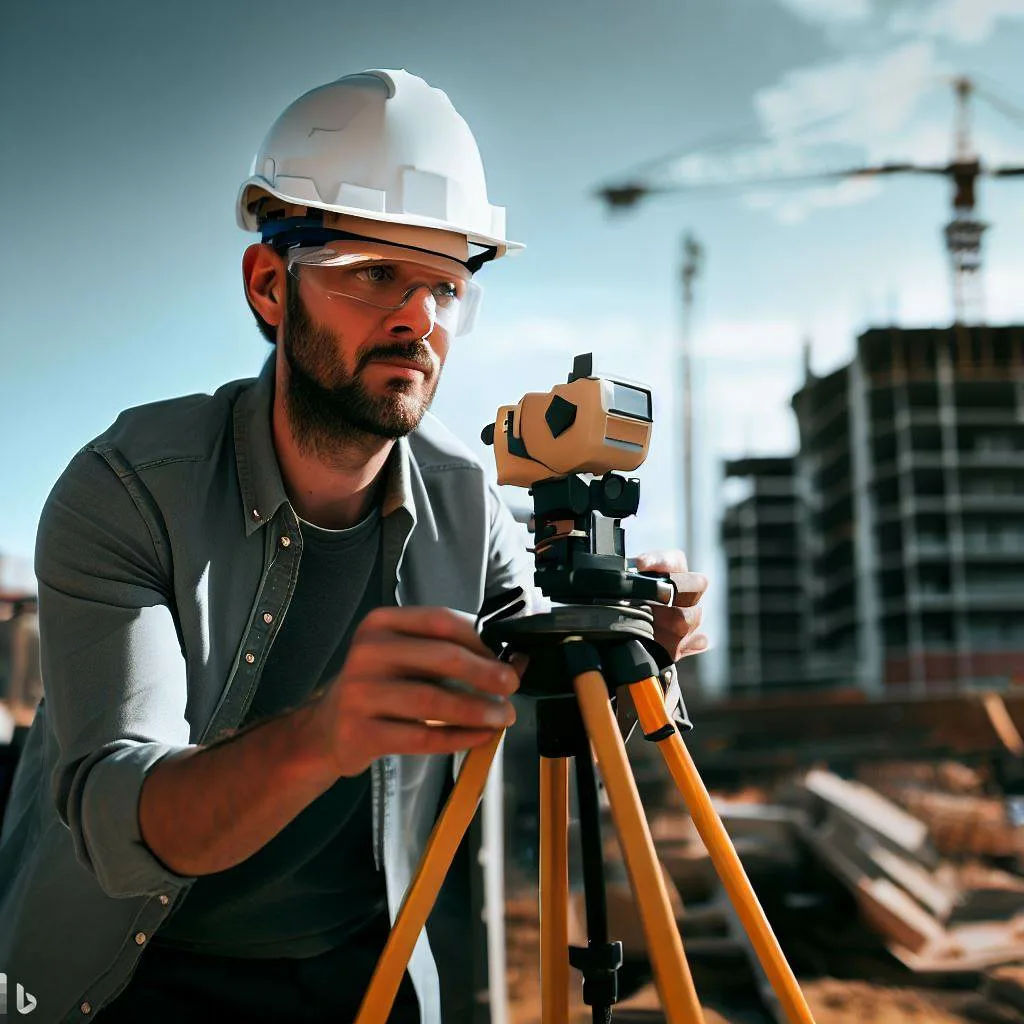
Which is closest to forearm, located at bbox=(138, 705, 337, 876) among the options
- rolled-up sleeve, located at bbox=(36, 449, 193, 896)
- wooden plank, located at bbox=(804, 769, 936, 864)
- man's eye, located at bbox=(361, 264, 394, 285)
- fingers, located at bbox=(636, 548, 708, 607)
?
rolled-up sleeve, located at bbox=(36, 449, 193, 896)

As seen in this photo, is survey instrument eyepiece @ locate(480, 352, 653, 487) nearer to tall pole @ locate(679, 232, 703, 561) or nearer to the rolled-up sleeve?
the rolled-up sleeve

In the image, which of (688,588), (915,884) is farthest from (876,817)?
(688,588)

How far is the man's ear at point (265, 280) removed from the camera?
216cm

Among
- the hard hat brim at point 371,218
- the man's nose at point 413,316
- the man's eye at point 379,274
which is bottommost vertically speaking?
the man's nose at point 413,316

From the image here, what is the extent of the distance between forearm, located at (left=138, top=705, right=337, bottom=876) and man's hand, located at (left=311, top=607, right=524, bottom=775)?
0.22 ft

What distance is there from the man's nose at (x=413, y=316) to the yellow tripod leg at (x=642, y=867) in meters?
0.91

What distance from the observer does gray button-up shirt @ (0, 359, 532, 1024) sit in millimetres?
1616

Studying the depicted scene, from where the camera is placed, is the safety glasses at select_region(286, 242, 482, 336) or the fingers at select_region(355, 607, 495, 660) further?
the safety glasses at select_region(286, 242, 482, 336)

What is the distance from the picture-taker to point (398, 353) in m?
2.01

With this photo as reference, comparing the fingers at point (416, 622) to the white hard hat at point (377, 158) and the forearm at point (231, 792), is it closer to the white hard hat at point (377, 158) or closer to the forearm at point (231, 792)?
the forearm at point (231, 792)

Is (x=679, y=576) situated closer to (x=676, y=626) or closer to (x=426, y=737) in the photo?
(x=676, y=626)

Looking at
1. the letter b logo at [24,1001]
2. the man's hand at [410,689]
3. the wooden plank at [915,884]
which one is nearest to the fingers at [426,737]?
the man's hand at [410,689]

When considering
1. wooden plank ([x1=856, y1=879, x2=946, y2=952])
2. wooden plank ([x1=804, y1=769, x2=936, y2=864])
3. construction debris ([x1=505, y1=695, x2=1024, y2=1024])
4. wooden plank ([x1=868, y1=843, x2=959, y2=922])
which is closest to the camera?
construction debris ([x1=505, y1=695, x2=1024, y2=1024])

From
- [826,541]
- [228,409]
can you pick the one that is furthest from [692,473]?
[228,409]
